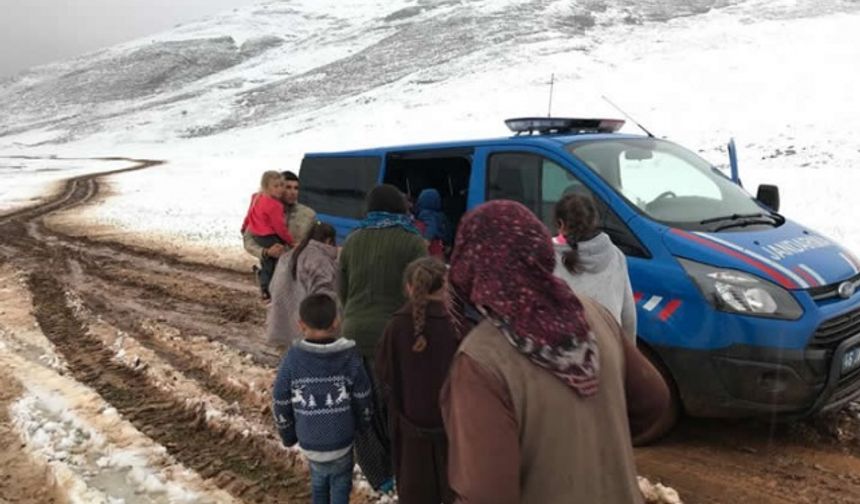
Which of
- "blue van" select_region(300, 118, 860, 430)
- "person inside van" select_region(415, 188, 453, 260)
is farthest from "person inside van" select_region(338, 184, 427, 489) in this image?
"person inside van" select_region(415, 188, 453, 260)

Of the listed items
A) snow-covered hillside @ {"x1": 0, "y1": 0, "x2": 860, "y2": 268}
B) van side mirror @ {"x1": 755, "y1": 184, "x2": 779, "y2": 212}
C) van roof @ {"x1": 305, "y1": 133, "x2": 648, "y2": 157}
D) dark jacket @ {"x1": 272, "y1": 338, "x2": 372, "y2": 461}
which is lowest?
snow-covered hillside @ {"x1": 0, "y1": 0, "x2": 860, "y2": 268}

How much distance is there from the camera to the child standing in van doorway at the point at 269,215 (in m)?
5.07

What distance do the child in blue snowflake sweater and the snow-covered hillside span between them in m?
9.22

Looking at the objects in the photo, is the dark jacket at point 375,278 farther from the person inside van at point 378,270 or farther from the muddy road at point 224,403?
the muddy road at point 224,403

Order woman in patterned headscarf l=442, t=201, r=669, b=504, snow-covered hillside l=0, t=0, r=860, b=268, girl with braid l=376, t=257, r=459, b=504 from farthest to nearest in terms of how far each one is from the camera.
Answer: snow-covered hillside l=0, t=0, r=860, b=268, girl with braid l=376, t=257, r=459, b=504, woman in patterned headscarf l=442, t=201, r=669, b=504

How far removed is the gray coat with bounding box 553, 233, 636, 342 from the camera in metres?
3.29

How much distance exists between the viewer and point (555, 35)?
2768 inches

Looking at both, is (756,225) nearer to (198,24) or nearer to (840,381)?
(840,381)

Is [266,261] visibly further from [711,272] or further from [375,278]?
[711,272]

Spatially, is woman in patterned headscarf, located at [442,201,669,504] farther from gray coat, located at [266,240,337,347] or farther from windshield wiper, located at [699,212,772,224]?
windshield wiper, located at [699,212,772,224]

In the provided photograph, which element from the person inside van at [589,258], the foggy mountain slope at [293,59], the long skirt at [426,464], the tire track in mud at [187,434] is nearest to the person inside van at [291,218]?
the tire track in mud at [187,434]

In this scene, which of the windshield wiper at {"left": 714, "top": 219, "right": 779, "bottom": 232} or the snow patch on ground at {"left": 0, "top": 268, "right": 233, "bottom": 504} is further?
the windshield wiper at {"left": 714, "top": 219, "right": 779, "bottom": 232}

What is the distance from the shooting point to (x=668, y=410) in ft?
12.6

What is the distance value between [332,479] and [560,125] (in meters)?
3.29
